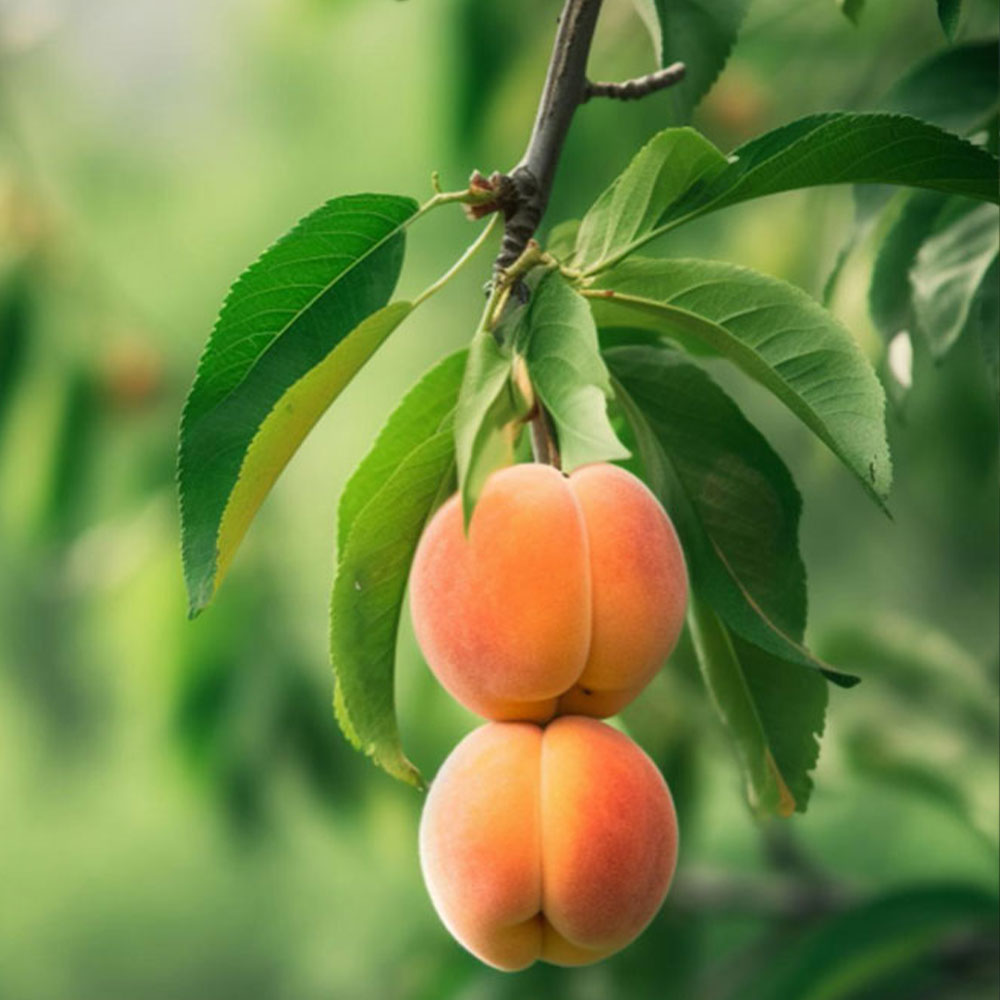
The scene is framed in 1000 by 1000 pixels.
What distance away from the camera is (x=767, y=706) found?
731mm

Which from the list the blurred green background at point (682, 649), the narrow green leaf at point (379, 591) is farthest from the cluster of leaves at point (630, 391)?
the blurred green background at point (682, 649)

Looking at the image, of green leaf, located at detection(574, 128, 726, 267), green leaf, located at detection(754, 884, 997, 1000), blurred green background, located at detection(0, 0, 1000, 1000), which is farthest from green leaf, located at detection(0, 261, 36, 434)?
green leaf, located at detection(574, 128, 726, 267)

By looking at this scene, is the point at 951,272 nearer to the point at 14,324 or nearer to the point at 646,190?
the point at 646,190

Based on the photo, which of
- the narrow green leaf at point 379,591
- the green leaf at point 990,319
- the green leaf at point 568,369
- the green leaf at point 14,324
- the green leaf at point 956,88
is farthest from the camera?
the green leaf at point 14,324

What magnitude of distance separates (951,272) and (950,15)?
8.6 inches

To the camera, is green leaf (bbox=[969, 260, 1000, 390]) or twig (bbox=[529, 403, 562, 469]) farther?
green leaf (bbox=[969, 260, 1000, 390])

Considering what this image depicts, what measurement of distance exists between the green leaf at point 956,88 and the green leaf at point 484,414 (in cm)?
36

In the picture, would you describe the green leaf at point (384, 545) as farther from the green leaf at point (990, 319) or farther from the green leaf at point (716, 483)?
the green leaf at point (990, 319)

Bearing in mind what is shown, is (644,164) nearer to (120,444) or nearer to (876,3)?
(876,3)

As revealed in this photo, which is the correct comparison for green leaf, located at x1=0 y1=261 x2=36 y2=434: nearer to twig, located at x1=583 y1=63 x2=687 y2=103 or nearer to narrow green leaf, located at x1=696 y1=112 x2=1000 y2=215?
twig, located at x1=583 y1=63 x2=687 y2=103

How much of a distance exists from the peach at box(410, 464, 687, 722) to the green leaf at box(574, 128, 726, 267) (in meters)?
0.09

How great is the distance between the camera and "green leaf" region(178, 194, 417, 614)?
64 cm

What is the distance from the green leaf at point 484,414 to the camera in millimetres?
559

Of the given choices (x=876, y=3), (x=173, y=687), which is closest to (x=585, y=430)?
(x=876, y=3)
